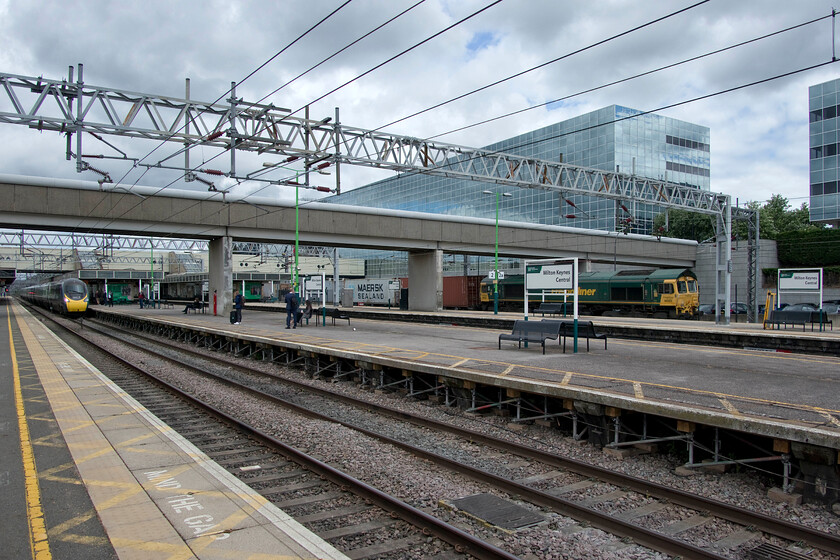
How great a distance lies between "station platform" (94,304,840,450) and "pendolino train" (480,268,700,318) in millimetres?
17366

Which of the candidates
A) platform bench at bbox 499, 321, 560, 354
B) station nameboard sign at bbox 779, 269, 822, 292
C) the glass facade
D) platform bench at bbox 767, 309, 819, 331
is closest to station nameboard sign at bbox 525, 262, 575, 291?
platform bench at bbox 499, 321, 560, 354

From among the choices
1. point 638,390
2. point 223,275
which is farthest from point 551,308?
point 223,275

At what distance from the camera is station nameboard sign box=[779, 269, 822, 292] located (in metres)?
21.2

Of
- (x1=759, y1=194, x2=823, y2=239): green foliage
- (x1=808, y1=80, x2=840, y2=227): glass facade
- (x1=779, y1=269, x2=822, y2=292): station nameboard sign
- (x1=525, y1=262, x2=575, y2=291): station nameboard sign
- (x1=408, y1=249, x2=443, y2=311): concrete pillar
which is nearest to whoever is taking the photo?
(x1=525, y1=262, x2=575, y2=291): station nameboard sign

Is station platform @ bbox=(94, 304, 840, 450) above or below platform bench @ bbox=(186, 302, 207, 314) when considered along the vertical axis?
below

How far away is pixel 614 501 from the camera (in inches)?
255

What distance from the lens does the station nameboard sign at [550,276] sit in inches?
587

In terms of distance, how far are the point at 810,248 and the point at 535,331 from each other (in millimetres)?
51734

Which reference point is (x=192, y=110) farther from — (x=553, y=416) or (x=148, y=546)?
(x=148, y=546)

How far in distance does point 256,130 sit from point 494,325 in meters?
15.4

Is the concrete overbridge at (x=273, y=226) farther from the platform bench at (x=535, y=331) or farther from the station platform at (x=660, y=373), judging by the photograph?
the platform bench at (x=535, y=331)

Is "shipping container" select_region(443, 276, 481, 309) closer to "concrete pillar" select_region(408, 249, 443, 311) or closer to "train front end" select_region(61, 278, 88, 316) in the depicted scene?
"concrete pillar" select_region(408, 249, 443, 311)

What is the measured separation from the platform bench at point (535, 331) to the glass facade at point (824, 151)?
199 ft

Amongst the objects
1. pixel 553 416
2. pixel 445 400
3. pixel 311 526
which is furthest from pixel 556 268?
pixel 311 526
